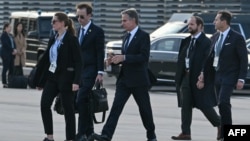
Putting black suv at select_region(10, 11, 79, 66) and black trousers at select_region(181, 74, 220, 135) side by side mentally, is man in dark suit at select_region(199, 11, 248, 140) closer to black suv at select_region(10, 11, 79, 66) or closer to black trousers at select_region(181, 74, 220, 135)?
black trousers at select_region(181, 74, 220, 135)

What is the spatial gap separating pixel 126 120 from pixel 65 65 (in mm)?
4657

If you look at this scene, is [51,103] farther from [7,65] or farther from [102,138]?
[7,65]

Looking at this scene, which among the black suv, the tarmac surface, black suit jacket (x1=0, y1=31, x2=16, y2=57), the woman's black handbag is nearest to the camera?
the woman's black handbag

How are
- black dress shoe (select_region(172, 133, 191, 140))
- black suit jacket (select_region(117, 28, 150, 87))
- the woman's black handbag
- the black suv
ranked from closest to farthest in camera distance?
black suit jacket (select_region(117, 28, 150, 87)) → the woman's black handbag → black dress shoe (select_region(172, 133, 191, 140)) → the black suv

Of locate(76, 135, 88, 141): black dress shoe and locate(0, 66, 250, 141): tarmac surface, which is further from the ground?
locate(76, 135, 88, 141): black dress shoe

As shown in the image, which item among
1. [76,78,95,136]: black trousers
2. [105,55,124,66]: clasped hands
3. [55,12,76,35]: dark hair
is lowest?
[76,78,95,136]: black trousers

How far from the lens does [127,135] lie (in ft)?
47.2

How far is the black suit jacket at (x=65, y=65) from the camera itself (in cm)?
1241

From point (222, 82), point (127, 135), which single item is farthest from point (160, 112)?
point (222, 82)

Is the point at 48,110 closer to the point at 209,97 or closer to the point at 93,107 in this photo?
the point at 93,107

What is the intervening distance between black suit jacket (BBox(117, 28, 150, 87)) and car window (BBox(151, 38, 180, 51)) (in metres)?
12.5

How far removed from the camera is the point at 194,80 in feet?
45.1

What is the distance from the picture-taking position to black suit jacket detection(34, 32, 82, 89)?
12.4 meters

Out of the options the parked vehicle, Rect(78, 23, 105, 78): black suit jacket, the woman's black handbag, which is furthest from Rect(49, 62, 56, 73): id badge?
the parked vehicle
